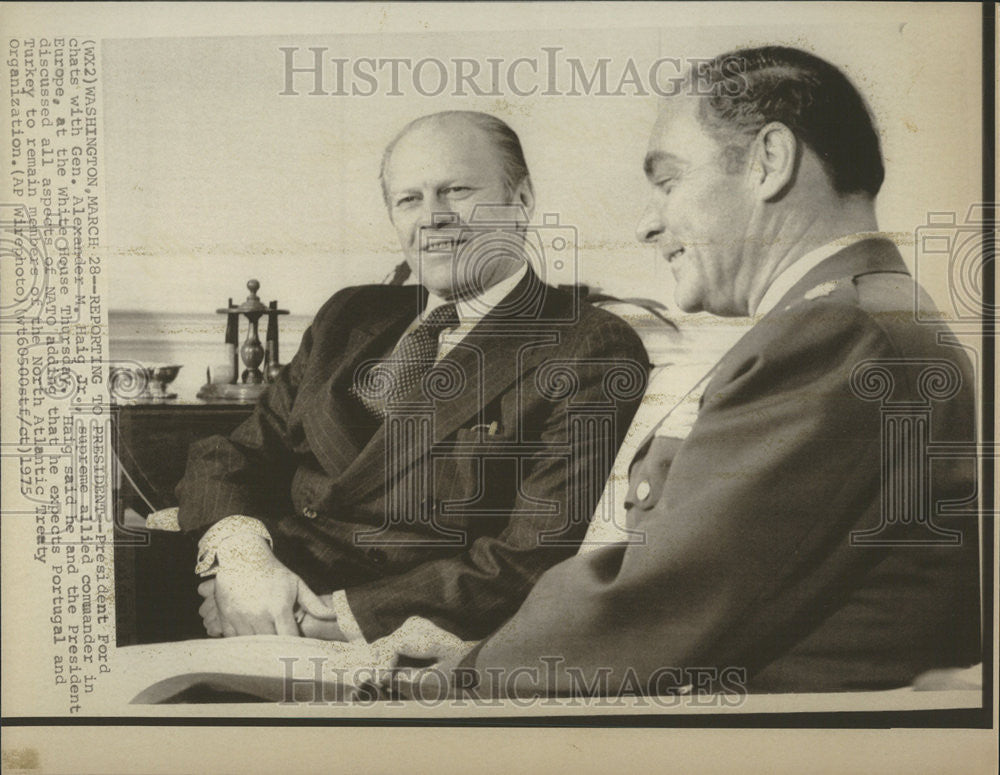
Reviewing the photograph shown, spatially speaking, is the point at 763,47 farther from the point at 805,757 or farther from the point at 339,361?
the point at 805,757

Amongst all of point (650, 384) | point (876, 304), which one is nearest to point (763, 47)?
point (876, 304)

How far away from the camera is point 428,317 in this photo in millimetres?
2346

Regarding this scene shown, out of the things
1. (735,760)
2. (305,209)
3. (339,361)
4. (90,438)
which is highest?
(305,209)

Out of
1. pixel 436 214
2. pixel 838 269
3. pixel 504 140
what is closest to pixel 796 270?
pixel 838 269

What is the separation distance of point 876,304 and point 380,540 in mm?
1387

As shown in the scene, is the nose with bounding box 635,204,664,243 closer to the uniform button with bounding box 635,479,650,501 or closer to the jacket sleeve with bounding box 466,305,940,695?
the jacket sleeve with bounding box 466,305,940,695

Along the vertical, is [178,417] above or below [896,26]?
below

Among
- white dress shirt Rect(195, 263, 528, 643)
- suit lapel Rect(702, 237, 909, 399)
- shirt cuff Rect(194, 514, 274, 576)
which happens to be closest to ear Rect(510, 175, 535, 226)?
white dress shirt Rect(195, 263, 528, 643)

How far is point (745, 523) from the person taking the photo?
2246mm

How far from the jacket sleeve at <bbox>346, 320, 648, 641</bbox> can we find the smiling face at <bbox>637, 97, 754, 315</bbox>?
25 centimetres

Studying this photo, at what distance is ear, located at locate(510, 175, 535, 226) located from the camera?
2.32 meters
